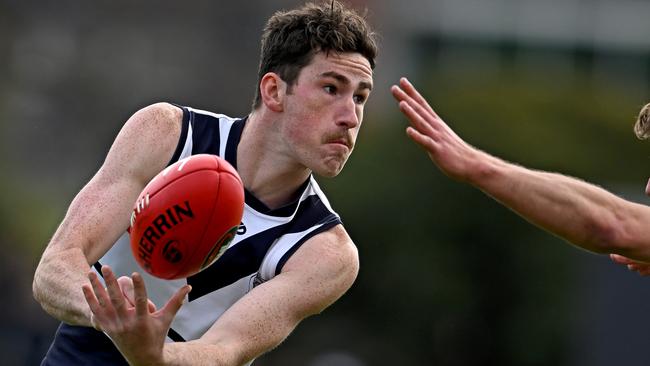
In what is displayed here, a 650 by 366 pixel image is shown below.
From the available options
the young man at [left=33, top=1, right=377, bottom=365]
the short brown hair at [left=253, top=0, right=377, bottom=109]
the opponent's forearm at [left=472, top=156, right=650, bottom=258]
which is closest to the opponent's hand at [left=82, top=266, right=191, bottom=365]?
the young man at [left=33, top=1, right=377, bottom=365]

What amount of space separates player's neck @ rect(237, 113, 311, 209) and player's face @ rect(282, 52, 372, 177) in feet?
0.30

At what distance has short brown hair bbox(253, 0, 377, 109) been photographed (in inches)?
285

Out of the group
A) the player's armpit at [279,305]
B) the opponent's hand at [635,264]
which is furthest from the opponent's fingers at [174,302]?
the opponent's hand at [635,264]

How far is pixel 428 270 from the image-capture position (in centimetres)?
2292

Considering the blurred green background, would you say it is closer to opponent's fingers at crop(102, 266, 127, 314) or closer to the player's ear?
the player's ear

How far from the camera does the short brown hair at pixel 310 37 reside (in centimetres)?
724

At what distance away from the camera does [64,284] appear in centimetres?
636

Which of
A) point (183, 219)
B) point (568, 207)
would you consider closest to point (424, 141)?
point (568, 207)

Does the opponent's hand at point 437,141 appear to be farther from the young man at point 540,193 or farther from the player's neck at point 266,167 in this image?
the player's neck at point 266,167

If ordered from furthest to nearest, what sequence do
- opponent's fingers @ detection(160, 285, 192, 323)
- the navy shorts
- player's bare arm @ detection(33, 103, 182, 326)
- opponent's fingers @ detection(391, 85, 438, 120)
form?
the navy shorts, player's bare arm @ detection(33, 103, 182, 326), opponent's fingers @ detection(391, 85, 438, 120), opponent's fingers @ detection(160, 285, 192, 323)

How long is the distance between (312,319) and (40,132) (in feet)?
46.7

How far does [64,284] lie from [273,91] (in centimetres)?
171

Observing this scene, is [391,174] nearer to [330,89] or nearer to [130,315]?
[330,89]

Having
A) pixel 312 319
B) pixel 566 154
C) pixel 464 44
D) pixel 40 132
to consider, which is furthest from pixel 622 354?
pixel 464 44
